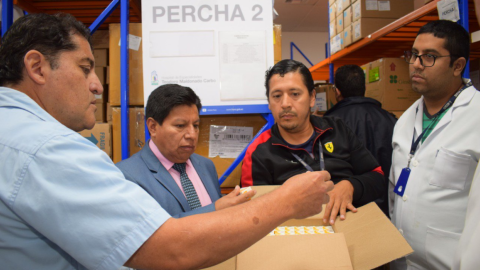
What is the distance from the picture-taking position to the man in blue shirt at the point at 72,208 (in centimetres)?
65

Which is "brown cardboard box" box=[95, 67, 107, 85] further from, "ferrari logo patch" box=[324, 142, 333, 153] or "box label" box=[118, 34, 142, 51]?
"ferrari logo patch" box=[324, 142, 333, 153]

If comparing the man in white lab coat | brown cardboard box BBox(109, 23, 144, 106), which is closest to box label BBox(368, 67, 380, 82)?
the man in white lab coat

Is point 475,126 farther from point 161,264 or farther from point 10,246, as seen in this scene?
point 10,246

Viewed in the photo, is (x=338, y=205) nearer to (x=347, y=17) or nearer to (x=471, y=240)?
(x=471, y=240)

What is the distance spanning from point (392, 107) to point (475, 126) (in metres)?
1.75

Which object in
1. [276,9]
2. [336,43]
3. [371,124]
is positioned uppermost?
[276,9]

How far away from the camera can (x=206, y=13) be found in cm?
232

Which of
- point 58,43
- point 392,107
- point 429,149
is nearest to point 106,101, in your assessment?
point 58,43

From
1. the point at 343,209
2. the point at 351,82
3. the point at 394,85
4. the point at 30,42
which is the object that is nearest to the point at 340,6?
the point at 394,85

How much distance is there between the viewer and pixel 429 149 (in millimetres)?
1621

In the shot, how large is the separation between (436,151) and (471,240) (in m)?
0.92

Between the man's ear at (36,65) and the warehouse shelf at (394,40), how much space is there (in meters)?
2.48

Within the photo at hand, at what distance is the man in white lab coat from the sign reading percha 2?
1.17 meters

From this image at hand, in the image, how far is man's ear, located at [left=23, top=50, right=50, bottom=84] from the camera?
33.4 inches
